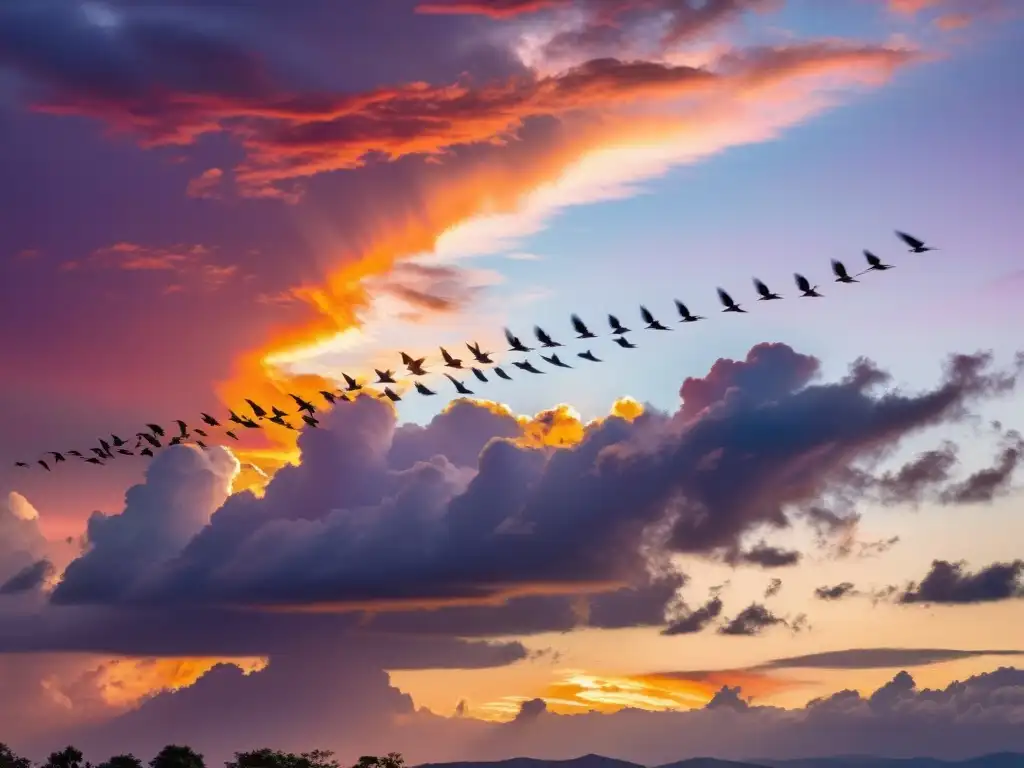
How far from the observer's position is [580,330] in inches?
4190

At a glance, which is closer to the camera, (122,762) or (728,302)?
(728,302)

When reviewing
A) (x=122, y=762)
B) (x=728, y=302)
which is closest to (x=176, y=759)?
(x=122, y=762)

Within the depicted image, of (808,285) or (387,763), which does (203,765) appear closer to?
(387,763)

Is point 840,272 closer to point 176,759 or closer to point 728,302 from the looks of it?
point 728,302

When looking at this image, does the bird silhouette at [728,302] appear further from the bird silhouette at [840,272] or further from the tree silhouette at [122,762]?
the tree silhouette at [122,762]

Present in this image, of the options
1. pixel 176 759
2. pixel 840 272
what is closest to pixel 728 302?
pixel 840 272

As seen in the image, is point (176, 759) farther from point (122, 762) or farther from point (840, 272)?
point (840, 272)

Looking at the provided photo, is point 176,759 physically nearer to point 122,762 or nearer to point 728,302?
point 122,762

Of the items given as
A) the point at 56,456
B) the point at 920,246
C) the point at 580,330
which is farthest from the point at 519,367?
the point at 56,456

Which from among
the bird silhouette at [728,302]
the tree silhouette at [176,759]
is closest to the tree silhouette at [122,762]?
the tree silhouette at [176,759]

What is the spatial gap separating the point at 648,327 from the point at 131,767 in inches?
3991

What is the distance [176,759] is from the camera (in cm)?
17088

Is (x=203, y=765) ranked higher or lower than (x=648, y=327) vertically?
lower

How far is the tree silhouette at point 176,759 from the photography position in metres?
170
